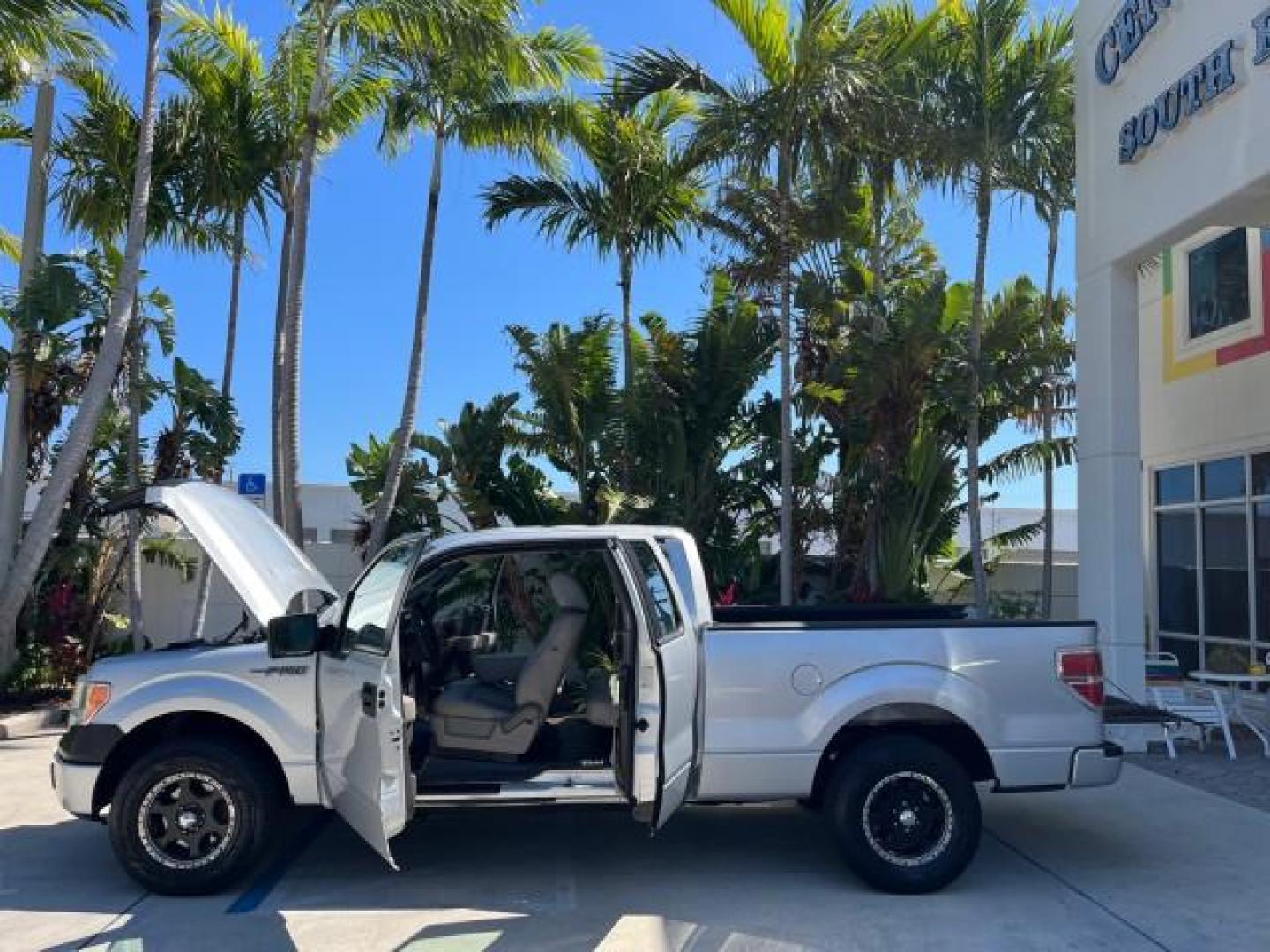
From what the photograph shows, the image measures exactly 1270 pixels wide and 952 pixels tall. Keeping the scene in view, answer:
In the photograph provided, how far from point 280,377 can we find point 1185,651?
1133cm

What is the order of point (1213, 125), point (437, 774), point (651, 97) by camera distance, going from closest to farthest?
1. point (437, 774)
2. point (1213, 125)
3. point (651, 97)

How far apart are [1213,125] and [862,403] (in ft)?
17.2

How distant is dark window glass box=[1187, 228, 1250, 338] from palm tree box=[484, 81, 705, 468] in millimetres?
6263

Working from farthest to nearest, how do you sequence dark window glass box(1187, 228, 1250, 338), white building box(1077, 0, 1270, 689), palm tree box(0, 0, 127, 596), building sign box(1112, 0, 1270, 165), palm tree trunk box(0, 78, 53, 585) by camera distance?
1. dark window glass box(1187, 228, 1250, 338)
2. palm tree trunk box(0, 78, 53, 585)
3. palm tree box(0, 0, 127, 596)
4. white building box(1077, 0, 1270, 689)
5. building sign box(1112, 0, 1270, 165)

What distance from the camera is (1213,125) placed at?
9.48 m

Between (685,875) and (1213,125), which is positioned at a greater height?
(1213,125)

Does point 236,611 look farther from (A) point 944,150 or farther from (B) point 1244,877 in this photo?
(B) point 1244,877

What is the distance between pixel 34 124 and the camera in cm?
1314

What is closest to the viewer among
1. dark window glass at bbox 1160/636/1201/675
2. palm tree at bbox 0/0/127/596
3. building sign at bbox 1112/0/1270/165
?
building sign at bbox 1112/0/1270/165

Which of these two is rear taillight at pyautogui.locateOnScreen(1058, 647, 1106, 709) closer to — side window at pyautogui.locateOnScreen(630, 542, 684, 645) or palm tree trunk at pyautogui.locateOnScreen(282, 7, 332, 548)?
side window at pyautogui.locateOnScreen(630, 542, 684, 645)

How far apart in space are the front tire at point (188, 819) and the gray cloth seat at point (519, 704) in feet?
3.47

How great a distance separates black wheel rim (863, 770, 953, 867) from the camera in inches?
244

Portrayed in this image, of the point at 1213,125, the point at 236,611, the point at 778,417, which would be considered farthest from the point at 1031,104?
the point at 236,611

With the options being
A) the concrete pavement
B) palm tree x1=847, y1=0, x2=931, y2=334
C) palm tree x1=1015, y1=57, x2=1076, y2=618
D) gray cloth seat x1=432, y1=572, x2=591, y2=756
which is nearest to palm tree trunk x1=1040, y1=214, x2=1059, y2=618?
palm tree x1=1015, y1=57, x2=1076, y2=618
